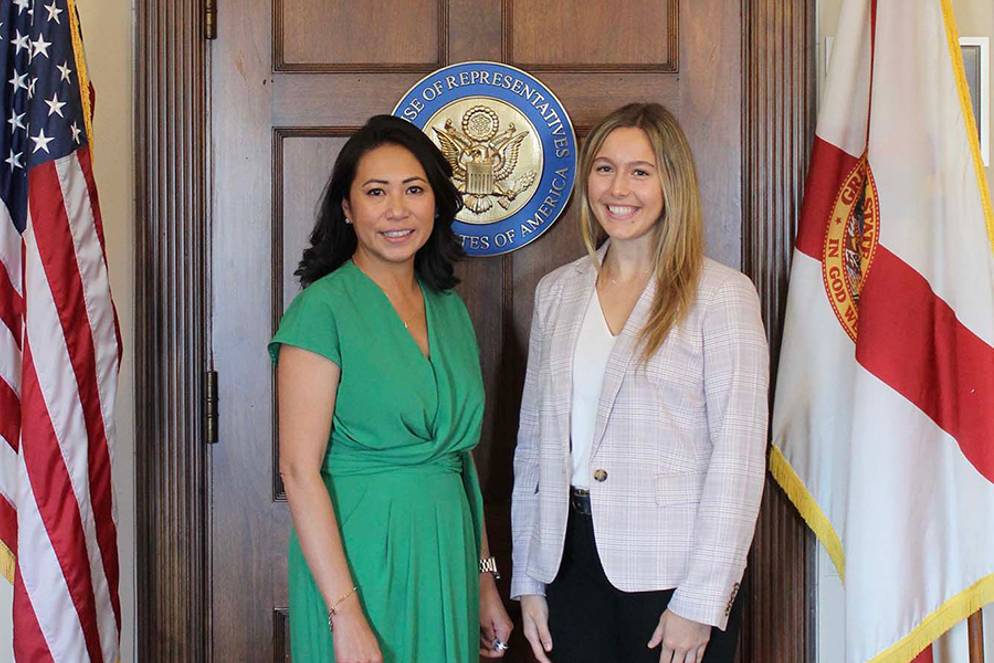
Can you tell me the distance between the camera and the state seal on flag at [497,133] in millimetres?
2133

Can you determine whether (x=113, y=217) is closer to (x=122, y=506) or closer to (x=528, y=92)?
(x=122, y=506)

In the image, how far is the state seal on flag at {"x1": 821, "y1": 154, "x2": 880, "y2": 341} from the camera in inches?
77.9

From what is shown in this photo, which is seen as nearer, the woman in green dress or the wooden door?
the woman in green dress

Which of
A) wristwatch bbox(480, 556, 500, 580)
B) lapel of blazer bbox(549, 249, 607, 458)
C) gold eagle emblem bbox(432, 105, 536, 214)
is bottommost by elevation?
wristwatch bbox(480, 556, 500, 580)

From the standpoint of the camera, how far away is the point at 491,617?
74.1 inches

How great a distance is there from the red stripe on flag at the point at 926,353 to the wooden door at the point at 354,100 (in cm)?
35

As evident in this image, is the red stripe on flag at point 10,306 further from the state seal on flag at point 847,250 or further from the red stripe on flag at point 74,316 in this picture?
the state seal on flag at point 847,250

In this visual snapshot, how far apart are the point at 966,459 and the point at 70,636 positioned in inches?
59.8

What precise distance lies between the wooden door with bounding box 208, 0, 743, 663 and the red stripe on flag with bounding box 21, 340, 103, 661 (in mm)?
462

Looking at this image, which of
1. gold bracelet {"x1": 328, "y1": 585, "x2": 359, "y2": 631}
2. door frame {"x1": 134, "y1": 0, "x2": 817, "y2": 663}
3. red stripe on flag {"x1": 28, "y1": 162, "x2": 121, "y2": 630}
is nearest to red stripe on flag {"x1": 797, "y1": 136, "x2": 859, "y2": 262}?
door frame {"x1": 134, "y1": 0, "x2": 817, "y2": 663}

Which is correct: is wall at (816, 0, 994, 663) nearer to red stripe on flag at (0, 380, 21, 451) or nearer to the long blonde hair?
the long blonde hair

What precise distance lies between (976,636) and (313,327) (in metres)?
1.29

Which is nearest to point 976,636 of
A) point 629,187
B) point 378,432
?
point 629,187

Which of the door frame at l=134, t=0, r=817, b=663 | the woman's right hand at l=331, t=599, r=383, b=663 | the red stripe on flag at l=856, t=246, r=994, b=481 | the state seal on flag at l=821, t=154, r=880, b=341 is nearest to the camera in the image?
the woman's right hand at l=331, t=599, r=383, b=663
